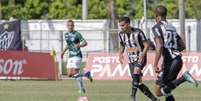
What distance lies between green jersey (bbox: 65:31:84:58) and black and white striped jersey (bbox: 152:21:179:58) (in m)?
7.98

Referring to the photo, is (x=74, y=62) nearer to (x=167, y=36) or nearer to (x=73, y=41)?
Result: (x=73, y=41)

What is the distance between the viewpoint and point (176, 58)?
634 inches

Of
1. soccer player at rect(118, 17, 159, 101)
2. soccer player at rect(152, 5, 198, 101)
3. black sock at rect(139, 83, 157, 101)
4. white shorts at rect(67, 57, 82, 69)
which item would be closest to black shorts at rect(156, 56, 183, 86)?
soccer player at rect(152, 5, 198, 101)

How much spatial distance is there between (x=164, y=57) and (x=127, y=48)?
250 cm

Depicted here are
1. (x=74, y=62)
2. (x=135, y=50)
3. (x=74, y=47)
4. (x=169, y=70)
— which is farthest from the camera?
(x=74, y=62)

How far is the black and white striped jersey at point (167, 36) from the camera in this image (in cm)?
1600

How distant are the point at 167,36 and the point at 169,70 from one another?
2.21 ft

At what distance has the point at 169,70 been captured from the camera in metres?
16.1

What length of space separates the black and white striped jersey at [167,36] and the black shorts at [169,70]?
0.12 metres

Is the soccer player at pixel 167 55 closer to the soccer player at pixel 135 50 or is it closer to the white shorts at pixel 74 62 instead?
the soccer player at pixel 135 50

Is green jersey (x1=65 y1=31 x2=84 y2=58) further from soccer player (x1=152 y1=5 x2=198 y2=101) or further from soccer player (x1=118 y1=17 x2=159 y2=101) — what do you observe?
soccer player (x1=152 y1=5 x2=198 y2=101)

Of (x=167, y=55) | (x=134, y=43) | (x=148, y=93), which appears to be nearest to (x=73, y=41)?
(x=134, y=43)

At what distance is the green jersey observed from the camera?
23.9 m

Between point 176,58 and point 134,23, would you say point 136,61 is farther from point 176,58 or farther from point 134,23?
point 134,23
